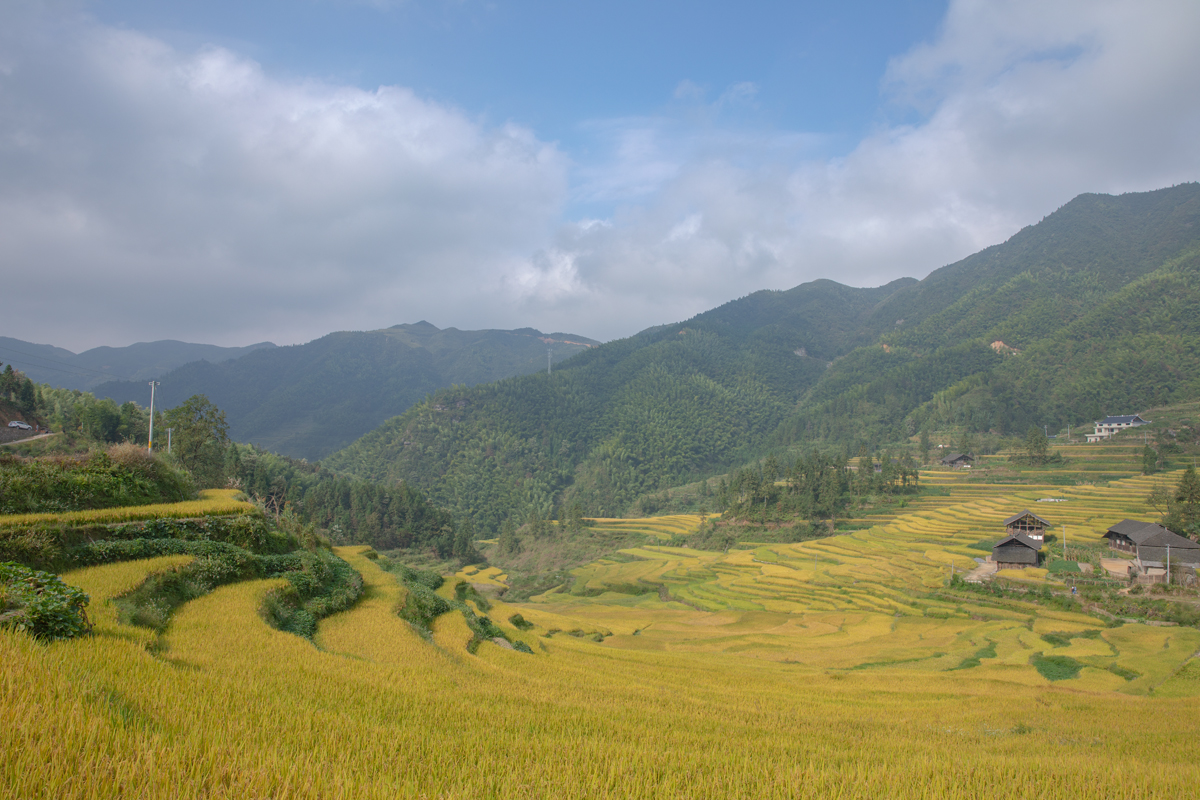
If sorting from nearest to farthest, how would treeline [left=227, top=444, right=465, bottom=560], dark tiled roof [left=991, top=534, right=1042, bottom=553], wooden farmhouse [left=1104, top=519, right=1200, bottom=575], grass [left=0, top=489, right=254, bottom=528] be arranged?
grass [left=0, top=489, right=254, bottom=528]
wooden farmhouse [left=1104, top=519, right=1200, bottom=575]
dark tiled roof [left=991, top=534, right=1042, bottom=553]
treeline [left=227, top=444, right=465, bottom=560]

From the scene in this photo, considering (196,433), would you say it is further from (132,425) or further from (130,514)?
(130,514)

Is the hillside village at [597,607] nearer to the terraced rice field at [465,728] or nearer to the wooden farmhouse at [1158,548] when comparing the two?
the terraced rice field at [465,728]

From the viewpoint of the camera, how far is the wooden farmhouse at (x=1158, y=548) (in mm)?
35750

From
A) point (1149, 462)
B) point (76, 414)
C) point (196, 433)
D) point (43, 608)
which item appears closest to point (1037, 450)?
point (1149, 462)

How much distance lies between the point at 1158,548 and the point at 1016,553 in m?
8.00

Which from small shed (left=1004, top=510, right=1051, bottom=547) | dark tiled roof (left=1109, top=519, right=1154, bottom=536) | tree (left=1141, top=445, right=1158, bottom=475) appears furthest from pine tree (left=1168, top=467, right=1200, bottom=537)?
tree (left=1141, top=445, right=1158, bottom=475)

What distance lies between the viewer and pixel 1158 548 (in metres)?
36.6

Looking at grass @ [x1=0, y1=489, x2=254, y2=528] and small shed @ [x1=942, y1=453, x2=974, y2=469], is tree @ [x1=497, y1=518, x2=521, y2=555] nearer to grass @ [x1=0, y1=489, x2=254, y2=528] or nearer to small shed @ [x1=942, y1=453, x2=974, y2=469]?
grass @ [x1=0, y1=489, x2=254, y2=528]

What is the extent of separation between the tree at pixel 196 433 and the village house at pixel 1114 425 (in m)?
111

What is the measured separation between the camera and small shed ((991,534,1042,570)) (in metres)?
41.9

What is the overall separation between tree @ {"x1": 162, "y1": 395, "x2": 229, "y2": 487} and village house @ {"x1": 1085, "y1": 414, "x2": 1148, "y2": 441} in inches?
4369

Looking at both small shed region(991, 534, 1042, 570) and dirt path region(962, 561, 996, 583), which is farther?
small shed region(991, 534, 1042, 570)

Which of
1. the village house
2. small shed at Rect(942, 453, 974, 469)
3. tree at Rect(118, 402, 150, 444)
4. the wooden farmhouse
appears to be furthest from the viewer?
small shed at Rect(942, 453, 974, 469)

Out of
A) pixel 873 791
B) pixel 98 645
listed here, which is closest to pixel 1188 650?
pixel 873 791
